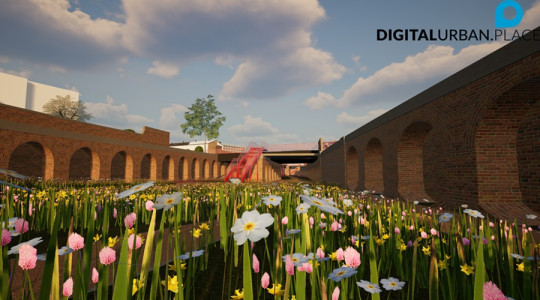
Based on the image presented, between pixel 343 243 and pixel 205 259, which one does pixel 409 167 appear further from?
pixel 205 259

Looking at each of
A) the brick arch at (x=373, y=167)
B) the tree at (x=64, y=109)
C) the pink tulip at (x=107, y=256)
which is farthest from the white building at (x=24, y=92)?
the pink tulip at (x=107, y=256)

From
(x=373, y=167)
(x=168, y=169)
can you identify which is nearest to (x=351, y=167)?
(x=373, y=167)

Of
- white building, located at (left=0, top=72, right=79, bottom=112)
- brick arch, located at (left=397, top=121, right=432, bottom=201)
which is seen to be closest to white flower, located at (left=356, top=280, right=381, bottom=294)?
brick arch, located at (left=397, top=121, right=432, bottom=201)

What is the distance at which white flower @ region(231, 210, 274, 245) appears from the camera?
99 cm

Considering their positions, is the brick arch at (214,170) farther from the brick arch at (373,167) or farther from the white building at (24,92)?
the white building at (24,92)

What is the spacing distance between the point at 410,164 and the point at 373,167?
3865 millimetres

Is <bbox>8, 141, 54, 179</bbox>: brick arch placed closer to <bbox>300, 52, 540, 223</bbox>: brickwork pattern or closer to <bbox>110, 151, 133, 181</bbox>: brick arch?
<bbox>110, 151, 133, 181</bbox>: brick arch

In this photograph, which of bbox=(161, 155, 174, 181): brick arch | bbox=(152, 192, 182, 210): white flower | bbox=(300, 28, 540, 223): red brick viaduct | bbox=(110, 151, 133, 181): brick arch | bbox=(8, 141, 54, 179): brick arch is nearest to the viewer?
bbox=(152, 192, 182, 210): white flower

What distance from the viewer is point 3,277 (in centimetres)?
105

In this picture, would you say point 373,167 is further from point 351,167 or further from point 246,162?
point 246,162

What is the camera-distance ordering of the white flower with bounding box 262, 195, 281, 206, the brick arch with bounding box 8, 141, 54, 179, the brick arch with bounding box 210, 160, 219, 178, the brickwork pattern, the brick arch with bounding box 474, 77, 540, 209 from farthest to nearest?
1. the brick arch with bounding box 210, 160, 219, 178
2. the brick arch with bounding box 8, 141, 54, 179
3. the brick arch with bounding box 474, 77, 540, 209
4. the brickwork pattern
5. the white flower with bounding box 262, 195, 281, 206

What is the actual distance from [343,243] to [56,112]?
58434mm

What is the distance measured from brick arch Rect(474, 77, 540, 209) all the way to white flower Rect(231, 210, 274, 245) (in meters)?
7.60

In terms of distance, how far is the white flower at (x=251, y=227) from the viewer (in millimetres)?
985
